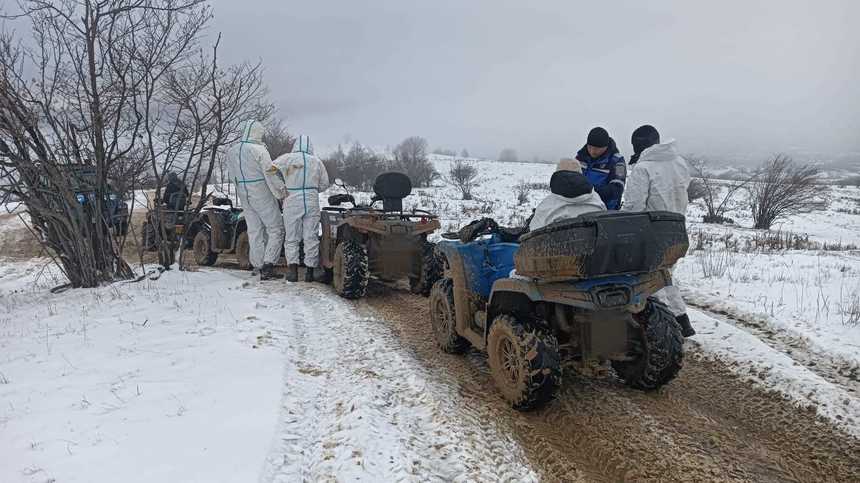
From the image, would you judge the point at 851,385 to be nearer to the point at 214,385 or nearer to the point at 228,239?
the point at 214,385

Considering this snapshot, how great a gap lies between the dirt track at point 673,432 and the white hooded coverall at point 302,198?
3.97 m

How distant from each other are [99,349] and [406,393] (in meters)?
2.60

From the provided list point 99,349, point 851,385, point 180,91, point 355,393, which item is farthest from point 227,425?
point 180,91

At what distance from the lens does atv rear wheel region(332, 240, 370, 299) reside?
6.43 metres

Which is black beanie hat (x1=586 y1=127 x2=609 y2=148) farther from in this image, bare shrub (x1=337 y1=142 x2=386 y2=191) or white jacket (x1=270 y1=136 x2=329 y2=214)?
bare shrub (x1=337 y1=142 x2=386 y2=191)

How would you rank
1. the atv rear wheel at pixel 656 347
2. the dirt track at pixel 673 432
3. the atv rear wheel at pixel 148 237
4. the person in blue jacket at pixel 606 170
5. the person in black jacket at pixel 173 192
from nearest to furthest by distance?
the dirt track at pixel 673 432 → the atv rear wheel at pixel 656 347 → the person in blue jacket at pixel 606 170 → the person in black jacket at pixel 173 192 → the atv rear wheel at pixel 148 237

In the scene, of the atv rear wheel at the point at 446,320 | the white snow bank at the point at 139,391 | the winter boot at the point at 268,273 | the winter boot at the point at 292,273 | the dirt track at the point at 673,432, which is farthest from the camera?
the winter boot at the point at 268,273

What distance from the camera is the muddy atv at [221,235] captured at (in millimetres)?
9180

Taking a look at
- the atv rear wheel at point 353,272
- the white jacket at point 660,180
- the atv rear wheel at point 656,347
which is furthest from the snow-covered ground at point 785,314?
the atv rear wheel at point 353,272

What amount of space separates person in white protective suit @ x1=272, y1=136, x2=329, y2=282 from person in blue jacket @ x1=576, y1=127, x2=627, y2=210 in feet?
13.3

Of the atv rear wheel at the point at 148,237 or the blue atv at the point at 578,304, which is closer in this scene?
the blue atv at the point at 578,304

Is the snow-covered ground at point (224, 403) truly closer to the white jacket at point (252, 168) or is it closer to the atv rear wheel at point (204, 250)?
the white jacket at point (252, 168)

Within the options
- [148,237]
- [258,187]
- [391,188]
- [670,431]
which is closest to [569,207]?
[670,431]

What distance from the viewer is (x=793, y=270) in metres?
7.20
